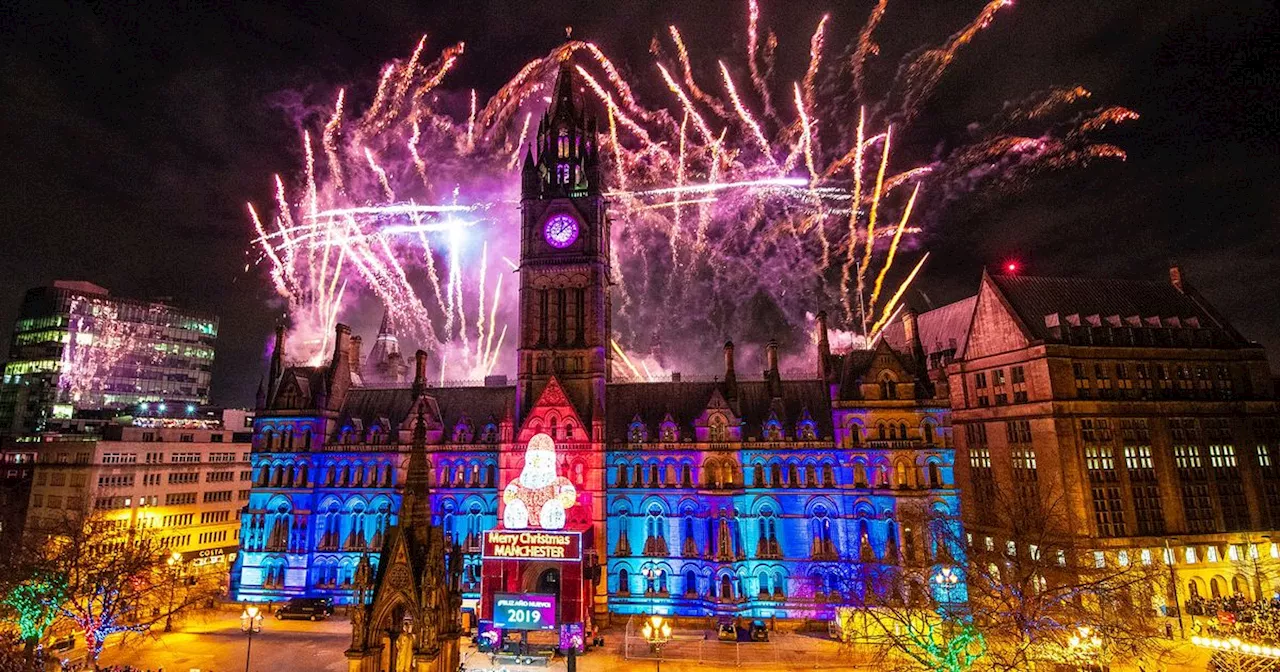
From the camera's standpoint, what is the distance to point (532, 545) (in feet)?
151

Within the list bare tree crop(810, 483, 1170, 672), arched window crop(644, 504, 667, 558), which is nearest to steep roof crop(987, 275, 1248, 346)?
bare tree crop(810, 483, 1170, 672)

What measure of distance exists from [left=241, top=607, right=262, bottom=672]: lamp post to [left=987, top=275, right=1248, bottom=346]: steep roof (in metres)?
70.3

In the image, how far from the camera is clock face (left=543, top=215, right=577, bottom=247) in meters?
60.8

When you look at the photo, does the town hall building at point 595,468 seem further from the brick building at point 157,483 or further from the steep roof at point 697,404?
the brick building at point 157,483

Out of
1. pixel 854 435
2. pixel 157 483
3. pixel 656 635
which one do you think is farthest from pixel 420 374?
pixel 854 435

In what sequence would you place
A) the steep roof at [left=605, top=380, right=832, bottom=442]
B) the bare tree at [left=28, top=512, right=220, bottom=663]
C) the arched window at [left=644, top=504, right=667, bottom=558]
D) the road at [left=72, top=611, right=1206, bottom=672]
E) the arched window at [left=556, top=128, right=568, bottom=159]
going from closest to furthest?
the bare tree at [left=28, top=512, right=220, bottom=663]
the road at [left=72, top=611, right=1206, bottom=672]
the arched window at [left=644, top=504, right=667, bottom=558]
the steep roof at [left=605, top=380, right=832, bottom=442]
the arched window at [left=556, top=128, right=568, bottom=159]

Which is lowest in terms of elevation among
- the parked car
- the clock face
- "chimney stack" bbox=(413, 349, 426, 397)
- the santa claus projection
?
the parked car

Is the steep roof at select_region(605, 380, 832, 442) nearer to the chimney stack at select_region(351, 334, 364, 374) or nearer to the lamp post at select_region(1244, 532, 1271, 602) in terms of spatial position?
the chimney stack at select_region(351, 334, 364, 374)

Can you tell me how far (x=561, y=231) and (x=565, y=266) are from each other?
11.7ft

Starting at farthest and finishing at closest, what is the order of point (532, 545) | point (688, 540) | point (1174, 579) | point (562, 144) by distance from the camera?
point (562, 144)
point (1174, 579)
point (688, 540)
point (532, 545)

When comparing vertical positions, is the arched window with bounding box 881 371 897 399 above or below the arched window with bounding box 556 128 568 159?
below

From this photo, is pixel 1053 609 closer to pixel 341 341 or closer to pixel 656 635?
pixel 656 635

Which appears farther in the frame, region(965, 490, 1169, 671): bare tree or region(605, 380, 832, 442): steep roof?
region(605, 380, 832, 442): steep roof

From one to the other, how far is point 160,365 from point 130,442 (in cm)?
8341
